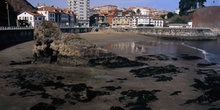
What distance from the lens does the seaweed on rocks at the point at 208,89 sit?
10.0 metres

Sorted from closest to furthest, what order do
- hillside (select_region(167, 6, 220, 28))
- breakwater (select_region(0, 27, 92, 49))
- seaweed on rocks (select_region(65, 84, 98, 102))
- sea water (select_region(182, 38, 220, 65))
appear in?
seaweed on rocks (select_region(65, 84, 98, 102)), sea water (select_region(182, 38, 220, 65)), breakwater (select_region(0, 27, 92, 49)), hillside (select_region(167, 6, 220, 28))

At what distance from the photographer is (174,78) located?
14805mm

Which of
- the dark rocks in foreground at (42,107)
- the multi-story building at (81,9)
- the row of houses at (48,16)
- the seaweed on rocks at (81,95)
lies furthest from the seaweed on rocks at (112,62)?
the multi-story building at (81,9)

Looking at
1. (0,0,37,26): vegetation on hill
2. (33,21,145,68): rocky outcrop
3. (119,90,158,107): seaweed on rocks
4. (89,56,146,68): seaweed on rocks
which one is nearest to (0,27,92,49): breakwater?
(33,21,145,68): rocky outcrop

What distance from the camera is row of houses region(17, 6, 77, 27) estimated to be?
64.9 meters

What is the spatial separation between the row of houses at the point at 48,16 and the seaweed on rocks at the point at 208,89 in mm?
59565

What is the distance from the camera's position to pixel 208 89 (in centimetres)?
1225

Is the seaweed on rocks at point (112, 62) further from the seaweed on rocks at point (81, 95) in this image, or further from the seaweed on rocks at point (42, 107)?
the seaweed on rocks at point (42, 107)

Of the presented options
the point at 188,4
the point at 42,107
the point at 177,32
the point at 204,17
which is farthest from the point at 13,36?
the point at 204,17

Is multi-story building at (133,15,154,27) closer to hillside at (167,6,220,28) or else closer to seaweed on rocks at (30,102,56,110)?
hillside at (167,6,220,28)

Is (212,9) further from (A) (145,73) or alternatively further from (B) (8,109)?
(B) (8,109)

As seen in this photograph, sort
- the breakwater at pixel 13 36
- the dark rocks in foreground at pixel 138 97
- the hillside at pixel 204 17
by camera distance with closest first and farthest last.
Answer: the dark rocks in foreground at pixel 138 97 → the breakwater at pixel 13 36 → the hillside at pixel 204 17

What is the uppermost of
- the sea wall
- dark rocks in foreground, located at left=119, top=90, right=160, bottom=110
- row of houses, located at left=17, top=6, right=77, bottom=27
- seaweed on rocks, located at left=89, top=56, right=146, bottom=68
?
row of houses, located at left=17, top=6, right=77, bottom=27

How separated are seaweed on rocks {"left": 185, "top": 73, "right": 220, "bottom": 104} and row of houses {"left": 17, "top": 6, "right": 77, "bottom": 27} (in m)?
59.6
